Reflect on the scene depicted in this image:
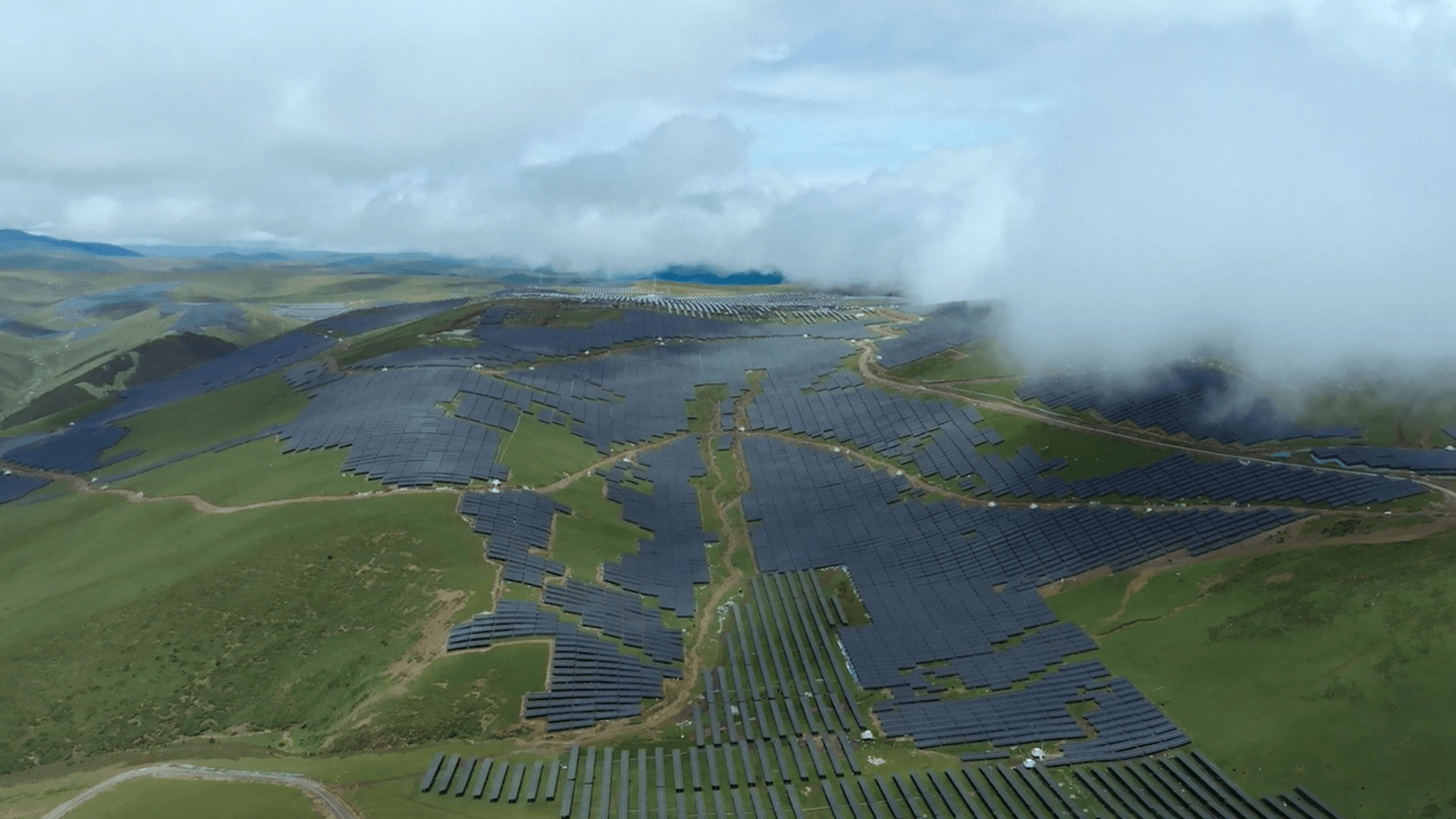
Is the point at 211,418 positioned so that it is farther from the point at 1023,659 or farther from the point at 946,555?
the point at 1023,659

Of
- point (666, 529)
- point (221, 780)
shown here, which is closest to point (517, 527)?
point (666, 529)

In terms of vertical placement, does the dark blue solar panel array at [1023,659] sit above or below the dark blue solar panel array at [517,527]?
below

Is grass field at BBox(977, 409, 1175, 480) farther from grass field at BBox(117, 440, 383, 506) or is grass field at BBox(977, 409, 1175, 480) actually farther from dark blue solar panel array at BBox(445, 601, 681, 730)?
grass field at BBox(117, 440, 383, 506)

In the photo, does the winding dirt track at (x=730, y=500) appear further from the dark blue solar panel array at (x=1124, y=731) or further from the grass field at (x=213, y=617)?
the dark blue solar panel array at (x=1124, y=731)

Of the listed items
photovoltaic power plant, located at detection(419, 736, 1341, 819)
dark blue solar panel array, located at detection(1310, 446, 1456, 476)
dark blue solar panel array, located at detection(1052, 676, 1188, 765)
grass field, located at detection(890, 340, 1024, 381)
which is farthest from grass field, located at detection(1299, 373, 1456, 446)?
photovoltaic power plant, located at detection(419, 736, 1341, 819)

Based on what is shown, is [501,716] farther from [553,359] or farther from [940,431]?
[553,359]

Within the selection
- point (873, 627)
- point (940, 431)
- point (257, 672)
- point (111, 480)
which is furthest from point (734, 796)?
point (111, 480)

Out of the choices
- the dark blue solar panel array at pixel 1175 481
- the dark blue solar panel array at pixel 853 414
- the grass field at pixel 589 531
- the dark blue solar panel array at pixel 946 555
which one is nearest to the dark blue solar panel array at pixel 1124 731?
the dark blue solar panel array at pixel 946 555
